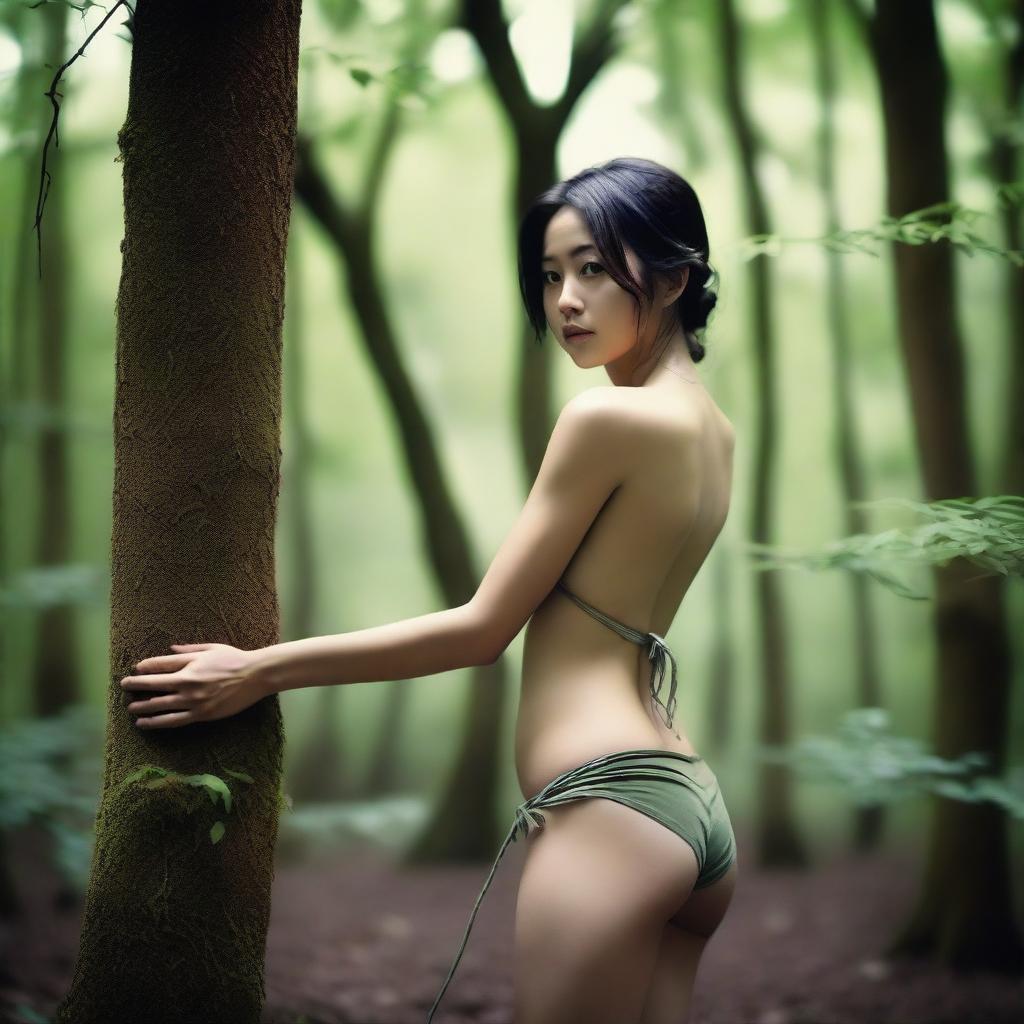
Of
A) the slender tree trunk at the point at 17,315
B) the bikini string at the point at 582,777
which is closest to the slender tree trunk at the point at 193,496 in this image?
the bikini string at the point at 582,777

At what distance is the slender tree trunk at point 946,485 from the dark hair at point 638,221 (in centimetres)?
286

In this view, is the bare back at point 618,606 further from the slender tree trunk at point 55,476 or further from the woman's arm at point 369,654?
the slender tree trunk at point 55,476

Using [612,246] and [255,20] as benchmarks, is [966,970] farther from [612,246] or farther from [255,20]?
[255,20]

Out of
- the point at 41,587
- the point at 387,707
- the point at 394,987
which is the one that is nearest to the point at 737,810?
the point at 387,707

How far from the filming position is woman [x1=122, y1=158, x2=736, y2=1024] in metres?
1.76

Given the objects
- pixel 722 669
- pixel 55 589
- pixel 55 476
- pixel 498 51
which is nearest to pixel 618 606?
pixel 55 589

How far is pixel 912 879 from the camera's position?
8.78 meters

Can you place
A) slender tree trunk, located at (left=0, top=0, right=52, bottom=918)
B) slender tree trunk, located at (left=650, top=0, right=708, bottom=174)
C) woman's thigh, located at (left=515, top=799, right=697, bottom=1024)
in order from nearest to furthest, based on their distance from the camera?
woman's thigh, located at (left=515, top=799, right=697, bottom=1024)
slender tree trunk, located at (left=0, top=0, right=52, bottom=918)
slender tree trunk, located at (left=650, top=0, right=708, bottom=174)

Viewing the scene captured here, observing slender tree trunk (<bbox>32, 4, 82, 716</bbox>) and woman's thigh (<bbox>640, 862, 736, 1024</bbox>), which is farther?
slender tree trunk (<bbox>32, 4, 82, 716</bbox>)

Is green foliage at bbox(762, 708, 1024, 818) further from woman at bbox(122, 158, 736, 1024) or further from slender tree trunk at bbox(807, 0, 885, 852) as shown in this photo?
slender tree trunk at bbox(807, 0, 885, 852)

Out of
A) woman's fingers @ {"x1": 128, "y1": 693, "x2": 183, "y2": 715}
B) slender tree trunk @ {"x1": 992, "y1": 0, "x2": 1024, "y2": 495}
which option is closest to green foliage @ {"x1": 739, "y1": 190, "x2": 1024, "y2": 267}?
woman's fingers @ {"x1": 128, "y1": 693, "x2": 183, "y2": 715}

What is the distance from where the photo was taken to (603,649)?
1.91 m

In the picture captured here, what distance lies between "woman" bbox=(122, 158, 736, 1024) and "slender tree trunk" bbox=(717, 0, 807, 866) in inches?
262

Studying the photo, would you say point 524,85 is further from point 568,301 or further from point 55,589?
point 568,301
